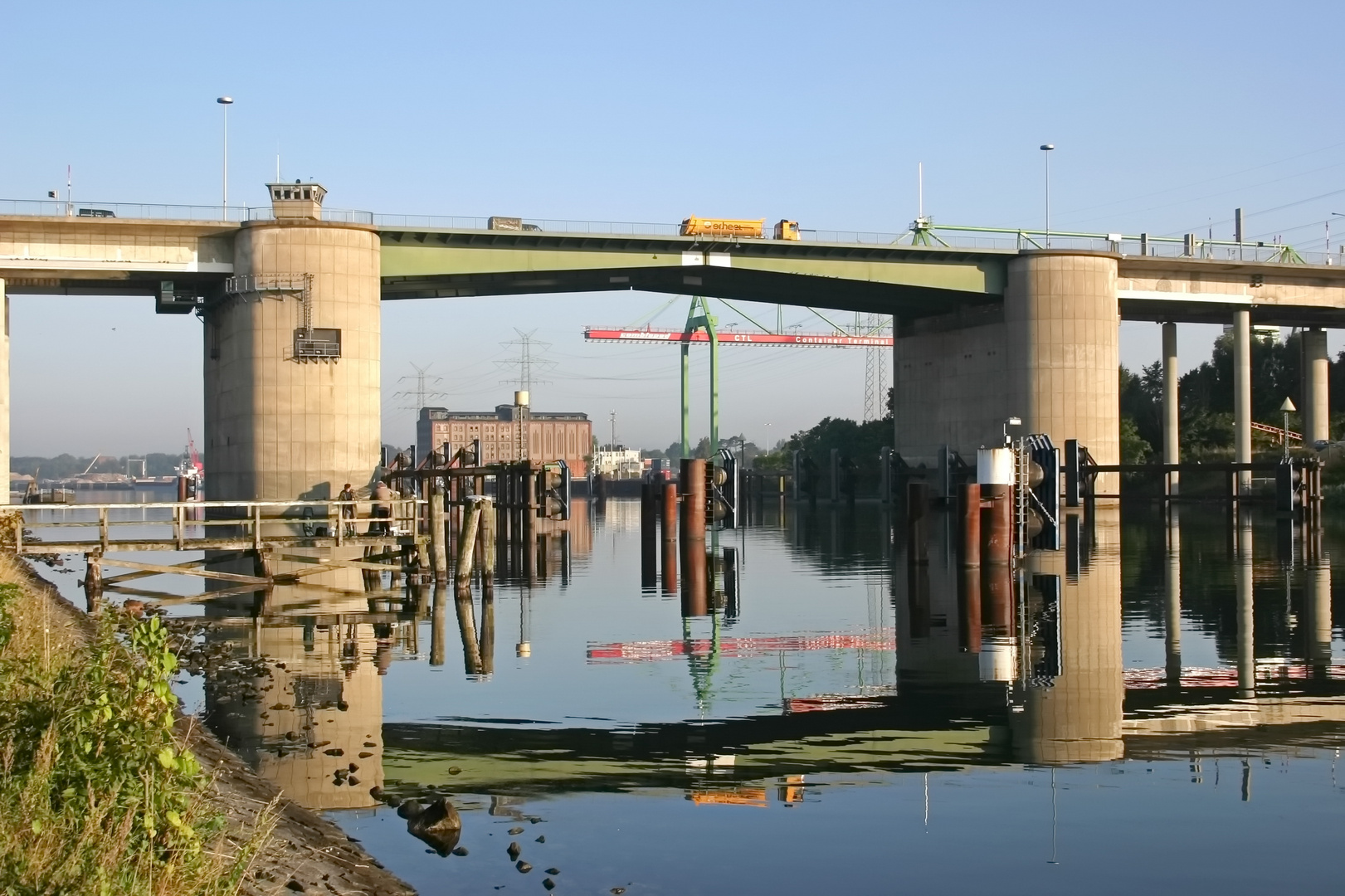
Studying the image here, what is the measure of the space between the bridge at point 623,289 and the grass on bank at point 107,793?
54.5 m

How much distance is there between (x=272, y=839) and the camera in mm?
10742

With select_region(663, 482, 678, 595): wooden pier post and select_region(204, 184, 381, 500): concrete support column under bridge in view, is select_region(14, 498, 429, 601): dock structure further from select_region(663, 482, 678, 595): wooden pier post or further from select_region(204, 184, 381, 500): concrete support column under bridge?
select_region(204, 184, 381, 500): concrete support column under bridge

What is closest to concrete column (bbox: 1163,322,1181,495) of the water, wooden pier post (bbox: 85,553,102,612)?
the water

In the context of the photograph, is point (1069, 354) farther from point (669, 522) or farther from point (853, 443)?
point (853, 443)

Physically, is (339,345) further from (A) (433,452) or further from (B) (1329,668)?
(B) (1329,668)

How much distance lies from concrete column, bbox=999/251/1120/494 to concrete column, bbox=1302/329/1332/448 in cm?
2229

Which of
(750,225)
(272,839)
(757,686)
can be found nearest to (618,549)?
(750,225)

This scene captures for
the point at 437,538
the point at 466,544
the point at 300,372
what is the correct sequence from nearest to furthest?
the point at 437,538
the point at 466,544
the point at 300,372

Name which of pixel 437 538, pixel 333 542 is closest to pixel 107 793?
pixel 333 542

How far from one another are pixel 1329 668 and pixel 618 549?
39919 millimetres

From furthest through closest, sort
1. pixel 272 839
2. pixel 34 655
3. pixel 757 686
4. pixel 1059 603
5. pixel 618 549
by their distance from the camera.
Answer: pixel 618 549 < pixel 1059 603 < pixel 757 686 < pixel 34 655 < pixel 272 839

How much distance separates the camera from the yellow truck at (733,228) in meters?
71.8

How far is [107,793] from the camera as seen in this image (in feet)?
29.3

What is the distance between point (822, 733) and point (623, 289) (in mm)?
61818
